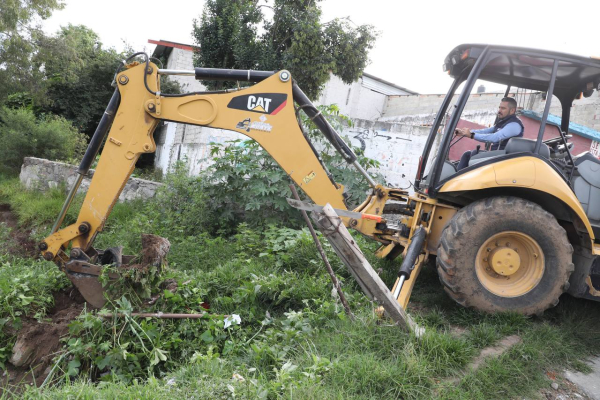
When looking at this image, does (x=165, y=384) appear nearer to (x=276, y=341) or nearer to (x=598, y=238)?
(x=276, y=341)

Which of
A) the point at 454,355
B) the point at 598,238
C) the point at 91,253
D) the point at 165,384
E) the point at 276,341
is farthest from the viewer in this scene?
the point at 91,253

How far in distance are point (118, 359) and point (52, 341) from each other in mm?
649

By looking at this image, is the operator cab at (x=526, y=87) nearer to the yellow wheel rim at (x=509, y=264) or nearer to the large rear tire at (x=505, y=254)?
the large rear tire at (x=505, y=254)

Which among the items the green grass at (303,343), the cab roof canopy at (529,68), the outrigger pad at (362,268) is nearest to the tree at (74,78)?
the green grass at (303,343)

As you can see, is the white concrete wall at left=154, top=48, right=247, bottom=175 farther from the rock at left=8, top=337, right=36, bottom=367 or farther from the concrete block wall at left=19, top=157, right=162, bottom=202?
the rock at left=8, top=337, right=36, bottom=367

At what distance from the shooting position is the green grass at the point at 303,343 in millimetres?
2648

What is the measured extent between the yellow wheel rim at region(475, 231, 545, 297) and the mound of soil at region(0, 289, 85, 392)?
11.6 ft

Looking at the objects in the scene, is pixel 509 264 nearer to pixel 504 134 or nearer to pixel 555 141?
pixel 504 134

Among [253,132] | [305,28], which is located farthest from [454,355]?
[305,28]

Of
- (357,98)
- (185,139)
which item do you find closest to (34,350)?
(185,139)

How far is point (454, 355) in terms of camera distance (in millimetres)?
3029

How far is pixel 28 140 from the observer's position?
34.4ft

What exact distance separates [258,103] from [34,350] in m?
2.83

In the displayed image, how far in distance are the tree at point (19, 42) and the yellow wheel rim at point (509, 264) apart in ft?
44.4
